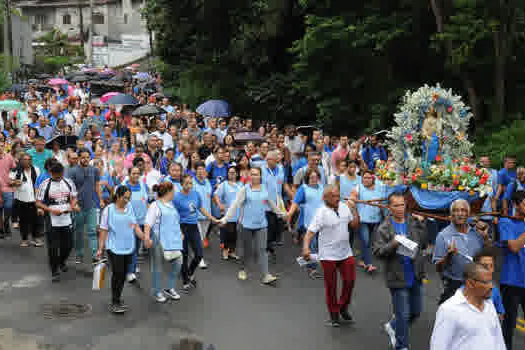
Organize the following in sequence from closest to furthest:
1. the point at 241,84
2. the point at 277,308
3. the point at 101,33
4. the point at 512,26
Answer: the point at 277,308
the point at 512,26
the point at 241,84
the point at 101,33

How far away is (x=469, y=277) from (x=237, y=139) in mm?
12383

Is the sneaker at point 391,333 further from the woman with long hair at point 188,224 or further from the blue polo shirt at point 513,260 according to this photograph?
the woman with long hair at point 188,224

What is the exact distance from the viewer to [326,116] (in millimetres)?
21422

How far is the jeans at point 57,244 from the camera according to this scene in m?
10.6

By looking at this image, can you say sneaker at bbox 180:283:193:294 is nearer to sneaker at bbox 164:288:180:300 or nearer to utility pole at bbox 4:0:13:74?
sneaker at bbox 164:288:180:300

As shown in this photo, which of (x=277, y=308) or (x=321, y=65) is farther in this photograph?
(x=321, y=65)

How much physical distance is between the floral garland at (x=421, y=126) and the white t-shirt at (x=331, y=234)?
203 centimetres

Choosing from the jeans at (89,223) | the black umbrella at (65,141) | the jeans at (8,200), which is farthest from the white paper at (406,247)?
the black umbrella at (65,141)

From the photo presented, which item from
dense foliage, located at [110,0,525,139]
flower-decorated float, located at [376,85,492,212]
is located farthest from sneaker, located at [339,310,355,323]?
dense foliage, located at [110,0,525,139]

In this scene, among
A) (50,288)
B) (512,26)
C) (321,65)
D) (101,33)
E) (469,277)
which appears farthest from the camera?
(101,33)

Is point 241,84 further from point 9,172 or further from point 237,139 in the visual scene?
point 9,172

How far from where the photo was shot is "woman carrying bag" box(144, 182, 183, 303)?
30.8 ft

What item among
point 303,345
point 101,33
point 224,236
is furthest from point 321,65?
point 101,33

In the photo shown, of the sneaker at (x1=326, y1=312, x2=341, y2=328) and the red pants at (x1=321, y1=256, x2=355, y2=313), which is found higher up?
the red pants at (x1=321, y1=256, x2=355, y2=313)
